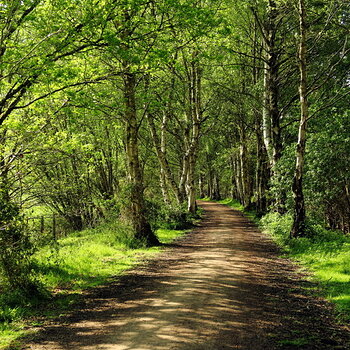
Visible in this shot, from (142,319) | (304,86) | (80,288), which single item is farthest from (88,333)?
(304,86)

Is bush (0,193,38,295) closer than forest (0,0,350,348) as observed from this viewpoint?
Yes

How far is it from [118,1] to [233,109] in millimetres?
20139

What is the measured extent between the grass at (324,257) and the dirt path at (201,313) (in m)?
0.40

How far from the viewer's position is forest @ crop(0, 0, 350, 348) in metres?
8.86

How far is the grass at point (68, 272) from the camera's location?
6750 millimetres

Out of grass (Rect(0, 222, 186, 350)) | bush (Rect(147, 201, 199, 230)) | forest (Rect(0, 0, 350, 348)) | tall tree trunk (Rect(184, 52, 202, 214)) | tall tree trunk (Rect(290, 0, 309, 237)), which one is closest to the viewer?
grass (Rect(0, 222, 186, 350))

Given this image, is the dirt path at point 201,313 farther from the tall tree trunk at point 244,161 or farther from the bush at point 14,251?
the tall tree trunk at point 244,161

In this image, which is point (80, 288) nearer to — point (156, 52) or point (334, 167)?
point (156, 52)

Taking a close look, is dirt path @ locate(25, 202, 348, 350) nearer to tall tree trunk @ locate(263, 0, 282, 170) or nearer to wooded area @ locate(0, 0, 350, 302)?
wooded area @ locate(0, 0, 350, 302)

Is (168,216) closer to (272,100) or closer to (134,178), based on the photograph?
(134,178)

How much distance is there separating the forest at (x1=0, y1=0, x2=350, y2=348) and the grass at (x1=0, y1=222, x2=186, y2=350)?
0.13 meters

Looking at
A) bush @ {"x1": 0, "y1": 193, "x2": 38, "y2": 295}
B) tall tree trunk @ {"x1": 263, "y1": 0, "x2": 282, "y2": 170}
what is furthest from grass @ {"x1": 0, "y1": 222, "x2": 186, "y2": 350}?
tall tree trunk @ {"x1": 263, "y1": 0, "x2": 282, "y2": 170}

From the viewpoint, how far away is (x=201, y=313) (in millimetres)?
6457

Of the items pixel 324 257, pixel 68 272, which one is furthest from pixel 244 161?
pixel 68 272
